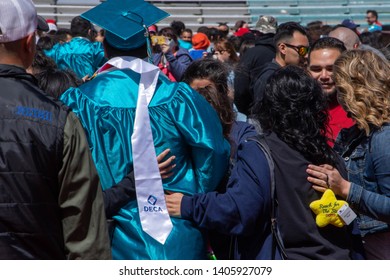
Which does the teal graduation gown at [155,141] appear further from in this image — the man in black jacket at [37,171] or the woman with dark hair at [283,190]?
the man in black jacket at [37,171]

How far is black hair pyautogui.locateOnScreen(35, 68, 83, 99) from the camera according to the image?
4.47 metres

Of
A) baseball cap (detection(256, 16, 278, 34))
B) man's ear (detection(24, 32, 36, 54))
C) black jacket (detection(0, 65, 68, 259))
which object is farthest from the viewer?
baseball cap (detection(256, 16, 278, 34))

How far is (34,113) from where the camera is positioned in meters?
2.40

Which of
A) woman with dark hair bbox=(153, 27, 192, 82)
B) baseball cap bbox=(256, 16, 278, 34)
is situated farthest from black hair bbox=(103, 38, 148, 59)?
baseball cap bbox=(256, 16, 278, 34)

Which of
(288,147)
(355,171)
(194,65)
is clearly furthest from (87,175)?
(194,65)

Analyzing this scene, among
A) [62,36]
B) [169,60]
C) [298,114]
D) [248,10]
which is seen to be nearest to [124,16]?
Result: [298,114]

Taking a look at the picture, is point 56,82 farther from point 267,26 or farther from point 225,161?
point 267,26

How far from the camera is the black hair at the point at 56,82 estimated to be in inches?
176

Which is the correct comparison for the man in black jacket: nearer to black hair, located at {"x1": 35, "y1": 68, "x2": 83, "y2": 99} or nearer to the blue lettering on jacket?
the blue lettering on jacket

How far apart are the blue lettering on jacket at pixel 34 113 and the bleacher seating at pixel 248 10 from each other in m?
19.1

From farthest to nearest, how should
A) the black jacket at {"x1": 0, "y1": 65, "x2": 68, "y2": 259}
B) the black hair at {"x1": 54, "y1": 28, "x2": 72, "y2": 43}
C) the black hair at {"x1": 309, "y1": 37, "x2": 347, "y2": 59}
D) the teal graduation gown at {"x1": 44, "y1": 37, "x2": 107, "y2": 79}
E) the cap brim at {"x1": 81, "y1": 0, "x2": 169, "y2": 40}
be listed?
→ the black hair at {"x1": 54, "y1": 28, "x2": 72, "y2": 43} → the teal graduation gown at {"x1": 44, "y1": 37, "x2": 107, "y2": 79} → the black hair at {"x1": 309, "y1": 37, "x2": 347, "y2": 59} → the cap brim at {"x1": 81, "y1": 0, "x2": 169, "y2": 40} → the black jacket at {"x1": 0, "y1": 65, "x2": 68, "y2": 259}

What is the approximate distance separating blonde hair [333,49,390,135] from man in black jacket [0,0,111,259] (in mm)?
1482

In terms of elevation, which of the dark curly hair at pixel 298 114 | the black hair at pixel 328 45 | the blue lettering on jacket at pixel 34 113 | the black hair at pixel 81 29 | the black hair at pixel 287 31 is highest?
the blue lettering on jacket at pixel 34 113

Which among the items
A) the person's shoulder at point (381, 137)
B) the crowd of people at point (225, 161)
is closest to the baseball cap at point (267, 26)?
the crowd of people at point (225, 161)
